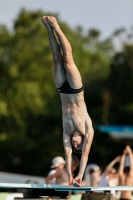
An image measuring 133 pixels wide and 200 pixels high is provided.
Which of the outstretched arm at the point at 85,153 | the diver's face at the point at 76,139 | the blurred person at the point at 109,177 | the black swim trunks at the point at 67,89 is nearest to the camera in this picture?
the outstretched arm at the point at 85,153

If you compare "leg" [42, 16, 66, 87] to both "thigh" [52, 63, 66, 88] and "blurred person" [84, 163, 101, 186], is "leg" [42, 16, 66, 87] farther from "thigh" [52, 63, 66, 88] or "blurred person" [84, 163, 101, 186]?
"blurred person" [84, 163, 101, 186]

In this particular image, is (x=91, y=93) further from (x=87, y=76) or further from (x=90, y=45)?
(x=90, y=45)

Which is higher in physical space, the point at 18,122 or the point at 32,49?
the point at 32,49

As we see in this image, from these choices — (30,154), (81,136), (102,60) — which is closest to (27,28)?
(30,154)

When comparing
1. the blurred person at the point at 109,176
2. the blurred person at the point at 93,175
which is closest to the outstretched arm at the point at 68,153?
the blurred person at the point at 109,176

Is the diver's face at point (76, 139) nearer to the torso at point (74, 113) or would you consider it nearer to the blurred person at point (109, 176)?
the torso at point (74, 113)

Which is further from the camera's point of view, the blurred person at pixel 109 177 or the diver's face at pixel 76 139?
the blurred person at pixel 109 177

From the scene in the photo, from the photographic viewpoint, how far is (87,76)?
34.2 m

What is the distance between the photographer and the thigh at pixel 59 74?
9.66 m

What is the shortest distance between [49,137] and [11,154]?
82.1 inches

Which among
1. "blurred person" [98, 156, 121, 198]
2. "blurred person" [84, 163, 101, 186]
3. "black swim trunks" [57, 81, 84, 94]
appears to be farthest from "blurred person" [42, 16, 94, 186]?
"blurred person" [84, 163, 101, 186]

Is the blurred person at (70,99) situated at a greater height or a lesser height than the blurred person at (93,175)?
greater

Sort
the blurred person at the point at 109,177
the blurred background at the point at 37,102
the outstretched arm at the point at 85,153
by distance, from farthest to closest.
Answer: the blurred background at the point at 37,102, the blurred person at the point at 109,177, the outstretched arm at the point at 85,153

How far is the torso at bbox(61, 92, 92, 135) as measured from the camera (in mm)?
9680
